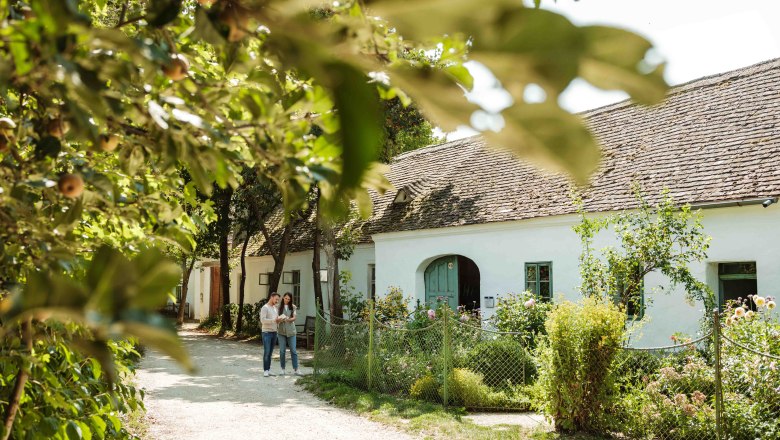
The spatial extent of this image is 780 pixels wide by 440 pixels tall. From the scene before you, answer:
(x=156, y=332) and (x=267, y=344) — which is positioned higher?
(x=156, y=332)

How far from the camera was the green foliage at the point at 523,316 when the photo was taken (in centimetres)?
1111

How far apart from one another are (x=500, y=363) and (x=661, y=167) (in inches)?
190

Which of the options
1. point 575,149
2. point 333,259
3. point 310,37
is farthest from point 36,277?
point 333,259

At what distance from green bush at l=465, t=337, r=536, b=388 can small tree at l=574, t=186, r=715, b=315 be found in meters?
1.39

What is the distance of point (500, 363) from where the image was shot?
9.77 m

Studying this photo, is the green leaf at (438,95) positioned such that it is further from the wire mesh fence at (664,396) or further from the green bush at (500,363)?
the green bush at (500,363)

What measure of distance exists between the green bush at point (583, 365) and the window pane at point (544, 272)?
494cm

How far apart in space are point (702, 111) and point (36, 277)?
45.1ft

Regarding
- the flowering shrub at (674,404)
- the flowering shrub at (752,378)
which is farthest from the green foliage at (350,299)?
the flowering shrub at (752,378)

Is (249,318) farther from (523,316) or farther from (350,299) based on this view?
(523,316)

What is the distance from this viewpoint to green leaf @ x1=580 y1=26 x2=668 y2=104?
1.46ft

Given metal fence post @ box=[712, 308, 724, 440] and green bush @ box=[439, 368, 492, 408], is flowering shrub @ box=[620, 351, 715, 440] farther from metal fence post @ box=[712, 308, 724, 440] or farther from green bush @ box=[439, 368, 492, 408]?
green bush @ box=[439, 368, 492, 408]

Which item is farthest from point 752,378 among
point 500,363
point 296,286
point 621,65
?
point 296,286

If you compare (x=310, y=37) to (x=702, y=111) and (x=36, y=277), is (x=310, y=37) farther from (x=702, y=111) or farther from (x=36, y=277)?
(x=702, y=111)
